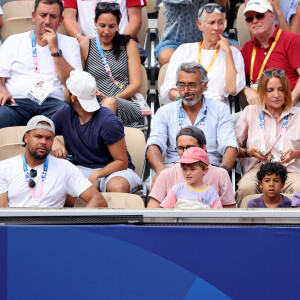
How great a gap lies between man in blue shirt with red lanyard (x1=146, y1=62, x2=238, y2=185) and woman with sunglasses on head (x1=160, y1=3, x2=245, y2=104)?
537 millimetres

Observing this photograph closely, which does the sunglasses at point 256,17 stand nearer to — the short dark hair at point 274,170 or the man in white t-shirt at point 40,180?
the short dark hair at point 274,170

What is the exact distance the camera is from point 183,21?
23.4 ft

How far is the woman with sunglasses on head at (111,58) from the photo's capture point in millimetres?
6559

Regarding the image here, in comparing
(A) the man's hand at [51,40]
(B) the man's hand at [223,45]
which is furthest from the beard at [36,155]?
(B) the man's hand at [223,45]

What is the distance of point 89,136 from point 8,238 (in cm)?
218

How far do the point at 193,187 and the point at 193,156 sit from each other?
0.19 m

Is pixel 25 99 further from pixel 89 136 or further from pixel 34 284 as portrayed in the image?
pixel 34 284

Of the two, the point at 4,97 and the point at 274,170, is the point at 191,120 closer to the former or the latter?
the point at 274,170

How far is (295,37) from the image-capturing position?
6.61 meters

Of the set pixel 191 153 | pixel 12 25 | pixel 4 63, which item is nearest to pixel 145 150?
pixel 191 153

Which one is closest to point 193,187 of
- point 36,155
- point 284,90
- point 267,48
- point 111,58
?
point 36,155

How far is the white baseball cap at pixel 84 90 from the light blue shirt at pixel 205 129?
20.2 inches

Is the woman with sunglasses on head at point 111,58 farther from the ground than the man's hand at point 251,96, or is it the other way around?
the woman with sunglasses on head at point 111,58

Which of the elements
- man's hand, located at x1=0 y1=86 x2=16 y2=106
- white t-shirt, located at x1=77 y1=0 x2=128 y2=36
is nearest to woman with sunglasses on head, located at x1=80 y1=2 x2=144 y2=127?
white t-shirt, located at x1=77 y1=0 x2=128 y2=36
